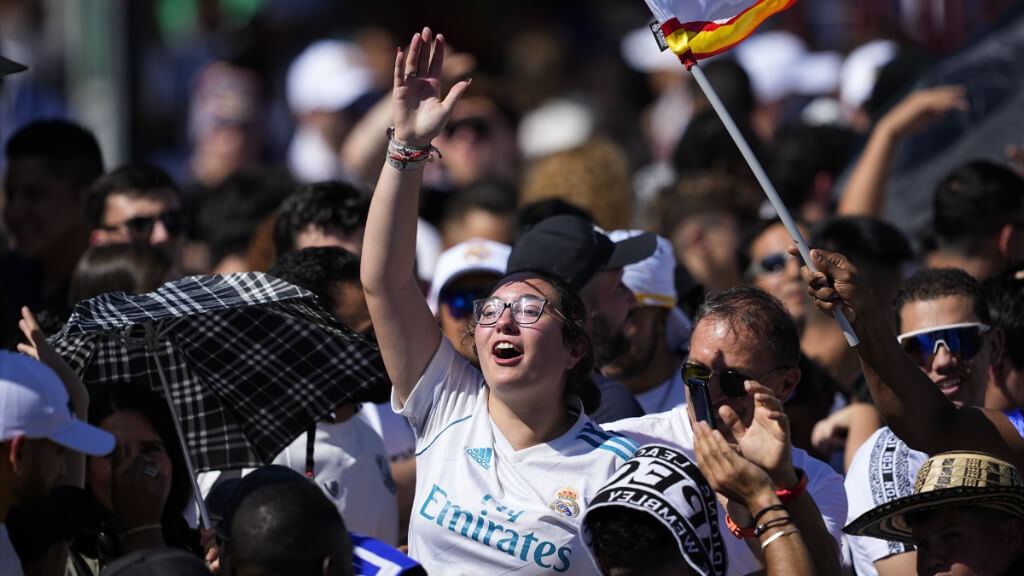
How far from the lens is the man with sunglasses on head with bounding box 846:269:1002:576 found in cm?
454

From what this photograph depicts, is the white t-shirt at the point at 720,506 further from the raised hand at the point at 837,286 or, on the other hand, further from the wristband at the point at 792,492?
the raised hand at the point at 837,286

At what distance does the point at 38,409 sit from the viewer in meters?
3.49

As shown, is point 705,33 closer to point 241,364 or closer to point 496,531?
point 496,531

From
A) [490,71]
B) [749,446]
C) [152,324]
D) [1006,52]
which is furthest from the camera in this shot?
[490,71]

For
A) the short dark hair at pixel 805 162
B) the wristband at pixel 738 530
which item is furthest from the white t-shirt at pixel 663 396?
the short dark hair at pixel 805 162

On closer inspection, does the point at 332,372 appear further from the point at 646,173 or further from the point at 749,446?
the point at 646,173

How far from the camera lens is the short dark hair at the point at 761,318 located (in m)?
4.22

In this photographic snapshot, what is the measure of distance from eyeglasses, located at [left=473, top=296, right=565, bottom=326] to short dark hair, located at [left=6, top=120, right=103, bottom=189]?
3318 millimetres

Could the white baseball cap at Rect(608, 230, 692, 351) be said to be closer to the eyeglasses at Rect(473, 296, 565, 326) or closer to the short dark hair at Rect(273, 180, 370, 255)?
the short dark hair at Rect(273, 180, 370, 255)

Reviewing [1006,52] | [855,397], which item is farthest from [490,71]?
[855,397]

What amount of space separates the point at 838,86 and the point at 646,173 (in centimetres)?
205

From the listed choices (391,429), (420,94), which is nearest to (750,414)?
(420,94)

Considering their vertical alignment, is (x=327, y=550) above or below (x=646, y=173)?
above

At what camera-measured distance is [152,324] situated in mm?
4441
